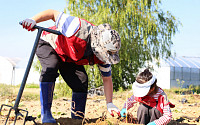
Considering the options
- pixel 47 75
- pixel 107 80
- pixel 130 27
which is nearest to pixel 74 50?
pixel 47 75

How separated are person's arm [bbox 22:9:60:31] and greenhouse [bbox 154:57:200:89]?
1198 centimetres

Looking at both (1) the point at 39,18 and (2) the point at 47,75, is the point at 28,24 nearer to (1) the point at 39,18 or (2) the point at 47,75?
(1) the point at 39,18

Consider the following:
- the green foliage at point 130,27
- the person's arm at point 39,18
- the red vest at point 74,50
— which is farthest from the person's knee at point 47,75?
the green foliage at point 130,27

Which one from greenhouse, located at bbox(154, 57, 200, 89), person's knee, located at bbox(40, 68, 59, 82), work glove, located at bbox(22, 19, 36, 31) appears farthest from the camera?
greenhouse, located at bbox(154, 57, 200, 89)

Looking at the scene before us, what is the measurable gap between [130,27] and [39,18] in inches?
274

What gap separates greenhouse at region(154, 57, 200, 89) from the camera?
1462 centimetres

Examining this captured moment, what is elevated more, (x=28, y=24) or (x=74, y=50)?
(x=28, y=24)

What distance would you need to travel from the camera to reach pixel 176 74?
49.3 feet

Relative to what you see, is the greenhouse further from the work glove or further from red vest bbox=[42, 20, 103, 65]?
the work glove

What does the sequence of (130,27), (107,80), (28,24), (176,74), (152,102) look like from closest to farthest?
(28,24) < (152,102) < (107,80) < (130,27) < (176,74)

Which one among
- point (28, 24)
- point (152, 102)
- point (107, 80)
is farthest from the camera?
point (107, 80)

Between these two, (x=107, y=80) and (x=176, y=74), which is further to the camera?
(x=176, y=74)

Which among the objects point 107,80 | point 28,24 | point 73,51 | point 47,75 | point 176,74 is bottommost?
point 176,74

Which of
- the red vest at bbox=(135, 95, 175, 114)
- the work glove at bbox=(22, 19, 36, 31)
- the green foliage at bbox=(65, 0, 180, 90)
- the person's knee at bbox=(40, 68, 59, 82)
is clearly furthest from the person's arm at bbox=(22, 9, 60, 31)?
the green foliage at bbox=(65, 0, 180, 90)
